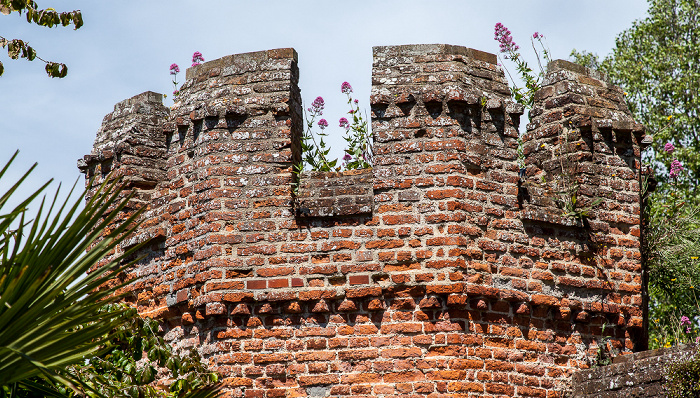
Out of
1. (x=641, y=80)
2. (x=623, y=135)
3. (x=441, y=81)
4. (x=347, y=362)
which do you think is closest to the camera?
(x=347, y=362)

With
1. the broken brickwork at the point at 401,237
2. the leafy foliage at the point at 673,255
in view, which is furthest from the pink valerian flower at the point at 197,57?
the leafy foliage at the point at 673,255

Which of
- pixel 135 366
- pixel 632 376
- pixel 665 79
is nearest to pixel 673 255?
pixel 632 376

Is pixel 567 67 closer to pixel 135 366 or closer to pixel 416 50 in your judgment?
pixel 416 50

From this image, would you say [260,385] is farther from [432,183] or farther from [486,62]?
[486,62]

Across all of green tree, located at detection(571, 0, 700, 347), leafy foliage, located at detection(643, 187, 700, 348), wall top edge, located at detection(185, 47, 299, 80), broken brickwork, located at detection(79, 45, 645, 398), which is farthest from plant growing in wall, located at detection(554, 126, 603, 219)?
green tree, located at detection(571, 0, 700, 347)

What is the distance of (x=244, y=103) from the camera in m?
6.34

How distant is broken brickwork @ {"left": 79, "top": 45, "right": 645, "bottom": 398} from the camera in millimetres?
5773

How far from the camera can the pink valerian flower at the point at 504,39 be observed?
7234 millimetres

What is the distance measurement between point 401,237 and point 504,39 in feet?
8.22

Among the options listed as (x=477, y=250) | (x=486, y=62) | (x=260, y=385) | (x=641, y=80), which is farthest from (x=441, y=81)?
(x=641, y=80)

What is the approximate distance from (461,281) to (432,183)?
0.80 m

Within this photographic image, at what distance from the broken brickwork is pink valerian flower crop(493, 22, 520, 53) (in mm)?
548

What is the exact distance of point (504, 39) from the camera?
727cm

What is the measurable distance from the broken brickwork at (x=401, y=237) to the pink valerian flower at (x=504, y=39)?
0.55m
